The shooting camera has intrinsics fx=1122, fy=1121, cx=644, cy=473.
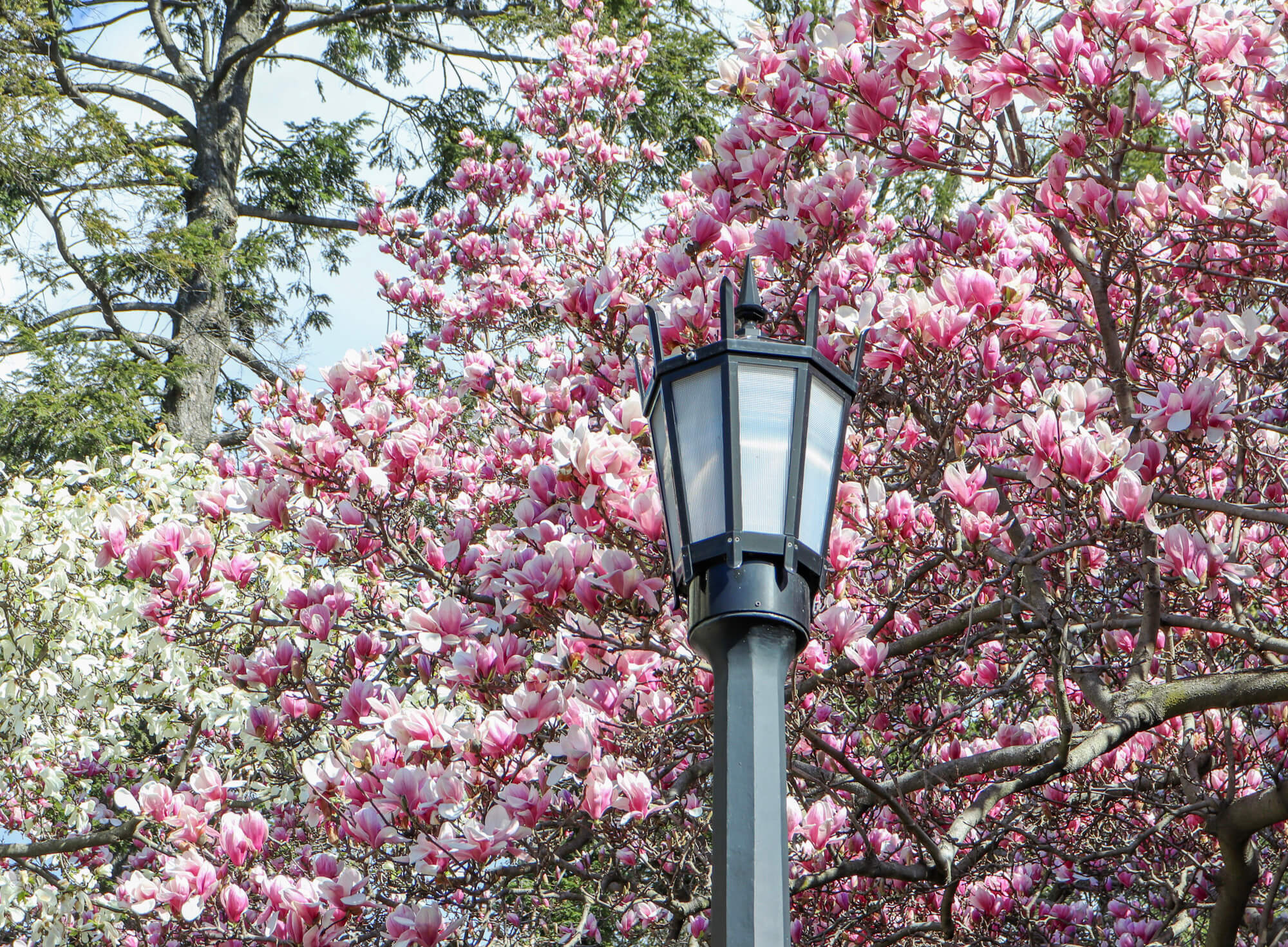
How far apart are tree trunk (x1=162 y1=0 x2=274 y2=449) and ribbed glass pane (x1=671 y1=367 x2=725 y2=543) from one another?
9705 mm

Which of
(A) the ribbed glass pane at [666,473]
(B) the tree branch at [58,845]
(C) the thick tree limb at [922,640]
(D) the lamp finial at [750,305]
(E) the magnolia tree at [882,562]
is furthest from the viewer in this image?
(B) the tree branch at [58,845]

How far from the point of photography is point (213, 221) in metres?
11.8

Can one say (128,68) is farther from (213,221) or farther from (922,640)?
(922,640)

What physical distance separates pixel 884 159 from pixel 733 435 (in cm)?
174

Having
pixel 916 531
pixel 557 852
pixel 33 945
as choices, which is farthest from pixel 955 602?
pixel 33 945

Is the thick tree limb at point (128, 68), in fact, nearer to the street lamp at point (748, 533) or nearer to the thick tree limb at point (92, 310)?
the thick tree limb at point (92, 310)

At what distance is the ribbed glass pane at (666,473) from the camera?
6.15 feet

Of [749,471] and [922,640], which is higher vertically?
[922,640]

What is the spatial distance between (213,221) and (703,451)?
11301mm

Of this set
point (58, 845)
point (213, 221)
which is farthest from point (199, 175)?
point (58, 845)

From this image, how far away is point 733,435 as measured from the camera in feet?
5.83

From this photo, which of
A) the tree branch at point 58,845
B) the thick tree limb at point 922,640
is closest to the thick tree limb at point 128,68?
the tree branch at point 58,845

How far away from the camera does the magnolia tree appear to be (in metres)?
2.60

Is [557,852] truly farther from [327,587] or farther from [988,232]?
[988,232]
